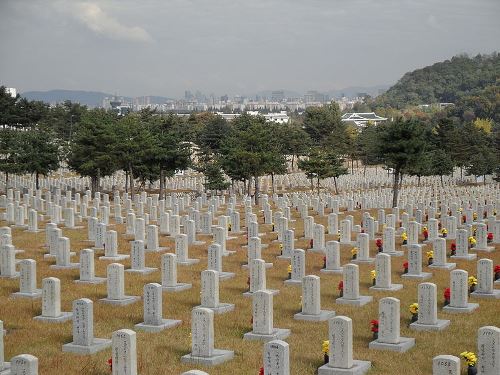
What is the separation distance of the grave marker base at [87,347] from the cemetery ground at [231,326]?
13 centimetres

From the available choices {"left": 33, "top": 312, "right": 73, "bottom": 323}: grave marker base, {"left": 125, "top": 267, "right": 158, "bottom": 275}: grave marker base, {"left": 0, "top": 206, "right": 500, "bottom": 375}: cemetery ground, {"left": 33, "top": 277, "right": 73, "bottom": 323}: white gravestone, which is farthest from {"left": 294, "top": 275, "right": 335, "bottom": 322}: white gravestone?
{"left": 125, "top": 267, "right": 158, "bottom": 275}: grave marker base

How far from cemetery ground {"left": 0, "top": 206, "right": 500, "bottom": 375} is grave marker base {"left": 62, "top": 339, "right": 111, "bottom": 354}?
0.44 ft

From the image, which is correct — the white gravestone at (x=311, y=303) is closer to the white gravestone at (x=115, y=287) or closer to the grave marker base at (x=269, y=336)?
the grave marker base at (x=269, y=336)

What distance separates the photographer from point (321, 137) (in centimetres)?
8056

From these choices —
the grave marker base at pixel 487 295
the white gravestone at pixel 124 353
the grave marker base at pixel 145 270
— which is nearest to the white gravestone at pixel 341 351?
the white gravestone at pixel 124 353

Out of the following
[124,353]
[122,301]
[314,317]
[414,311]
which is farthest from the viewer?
[122,301]

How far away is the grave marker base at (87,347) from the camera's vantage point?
11552 millimetres

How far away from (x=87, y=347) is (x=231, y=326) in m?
2.84

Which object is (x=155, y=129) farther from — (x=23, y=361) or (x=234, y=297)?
(x=23, y=361)

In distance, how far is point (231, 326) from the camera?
1325cm

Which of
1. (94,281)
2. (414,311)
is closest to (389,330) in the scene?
(414,311)

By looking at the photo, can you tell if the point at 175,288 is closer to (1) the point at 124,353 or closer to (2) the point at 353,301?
(2) the point at 353,301

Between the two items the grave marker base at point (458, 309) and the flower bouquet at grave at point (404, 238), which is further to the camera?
the flower bouquet at grave at point (404, 238)

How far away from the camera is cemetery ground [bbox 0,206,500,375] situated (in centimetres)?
1109
